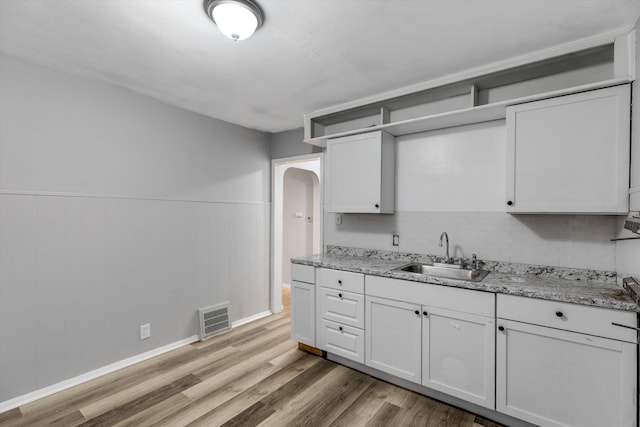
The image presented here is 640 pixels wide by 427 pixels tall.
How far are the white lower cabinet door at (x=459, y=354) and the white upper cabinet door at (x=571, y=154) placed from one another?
2.84 feet

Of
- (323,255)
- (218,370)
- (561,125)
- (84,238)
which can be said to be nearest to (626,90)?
(561,125)

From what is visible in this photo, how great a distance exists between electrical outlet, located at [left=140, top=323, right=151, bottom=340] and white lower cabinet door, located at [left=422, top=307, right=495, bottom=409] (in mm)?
2471

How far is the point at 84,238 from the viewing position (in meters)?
2.51

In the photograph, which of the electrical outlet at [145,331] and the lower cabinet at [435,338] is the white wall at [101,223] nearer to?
the electrical outlet at [145,331]

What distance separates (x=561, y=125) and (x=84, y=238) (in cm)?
359

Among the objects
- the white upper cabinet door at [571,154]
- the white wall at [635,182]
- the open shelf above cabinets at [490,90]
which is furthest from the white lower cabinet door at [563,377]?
the open shelf above cabinets at [490,90]

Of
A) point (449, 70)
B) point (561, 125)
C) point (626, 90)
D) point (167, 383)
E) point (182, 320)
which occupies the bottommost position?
point (167, 383)

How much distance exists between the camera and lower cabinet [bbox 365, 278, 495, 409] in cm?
203

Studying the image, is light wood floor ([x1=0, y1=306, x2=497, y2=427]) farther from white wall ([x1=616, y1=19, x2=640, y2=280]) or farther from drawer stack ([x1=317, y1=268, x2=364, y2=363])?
white wall ([x1=616, y1=19, x2=640, y2=280])

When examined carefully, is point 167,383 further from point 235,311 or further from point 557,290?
point 557,290

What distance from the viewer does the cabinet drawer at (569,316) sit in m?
1.62

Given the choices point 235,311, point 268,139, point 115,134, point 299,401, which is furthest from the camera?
point 268,139

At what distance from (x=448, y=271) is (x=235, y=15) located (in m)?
2.40

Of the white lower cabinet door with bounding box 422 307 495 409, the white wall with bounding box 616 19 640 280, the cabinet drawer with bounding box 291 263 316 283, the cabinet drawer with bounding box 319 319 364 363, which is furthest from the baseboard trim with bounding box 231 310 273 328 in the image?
the white wall with bounding box 616 19 640 280
